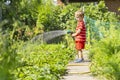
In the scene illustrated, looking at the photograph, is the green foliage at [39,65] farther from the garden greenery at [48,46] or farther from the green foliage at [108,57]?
the green foliage at [108,57]

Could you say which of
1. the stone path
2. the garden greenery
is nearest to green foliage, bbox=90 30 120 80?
the garden greenery

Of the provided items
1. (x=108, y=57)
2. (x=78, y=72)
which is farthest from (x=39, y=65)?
(x=108, y=57)

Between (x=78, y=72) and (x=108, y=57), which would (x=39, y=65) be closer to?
(x=78, y=72)

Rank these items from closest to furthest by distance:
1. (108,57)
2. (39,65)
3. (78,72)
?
1. (108,57)
2. (78,72)
3. (39,65)

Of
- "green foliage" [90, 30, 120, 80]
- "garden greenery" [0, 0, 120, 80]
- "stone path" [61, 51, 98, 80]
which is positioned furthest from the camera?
"stone path" [61, 51, 98, 80]

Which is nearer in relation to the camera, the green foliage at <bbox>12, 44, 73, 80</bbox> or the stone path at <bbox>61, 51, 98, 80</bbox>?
the green foliage at <bbox>12, 44, 73, 80</bbox>

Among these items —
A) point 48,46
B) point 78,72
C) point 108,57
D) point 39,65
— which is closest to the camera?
point 108,57

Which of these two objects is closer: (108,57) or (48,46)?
(108,57)

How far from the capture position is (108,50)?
886 centimetres

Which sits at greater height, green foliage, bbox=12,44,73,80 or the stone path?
green foliage, bbox=12,44,73,80

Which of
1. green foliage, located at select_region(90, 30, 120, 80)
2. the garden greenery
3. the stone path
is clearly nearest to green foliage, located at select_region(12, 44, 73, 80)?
the garden greenery

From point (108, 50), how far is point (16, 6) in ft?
57.9

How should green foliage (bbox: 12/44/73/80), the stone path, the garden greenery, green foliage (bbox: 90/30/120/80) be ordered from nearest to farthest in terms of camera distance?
the garden greenery < green foliage (bbox: 90/30/120/80) < green foliage (bbox: 12/44/73/80) < the stone path

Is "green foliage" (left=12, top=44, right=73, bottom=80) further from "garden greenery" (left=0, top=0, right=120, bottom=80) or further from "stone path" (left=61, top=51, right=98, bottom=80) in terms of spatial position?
"stone path" (left=61, top=51, right=98, bottom=80)
